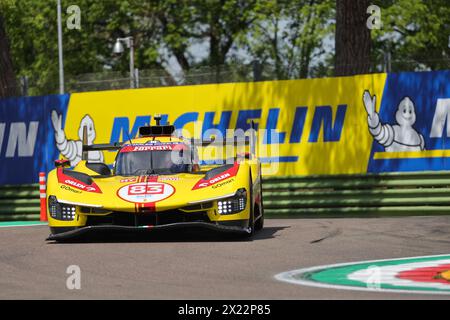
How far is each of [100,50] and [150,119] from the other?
99.0ft

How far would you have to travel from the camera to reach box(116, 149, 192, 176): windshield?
555 inches

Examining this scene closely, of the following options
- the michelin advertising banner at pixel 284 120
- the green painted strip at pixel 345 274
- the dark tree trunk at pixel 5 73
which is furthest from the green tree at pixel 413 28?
the green painted strip at pixel 345 274

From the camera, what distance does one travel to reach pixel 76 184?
13.1 metres

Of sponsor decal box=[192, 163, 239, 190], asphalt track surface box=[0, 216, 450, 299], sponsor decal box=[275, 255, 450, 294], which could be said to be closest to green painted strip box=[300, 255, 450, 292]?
sponsor decal box=[275, 255, 450, 294]

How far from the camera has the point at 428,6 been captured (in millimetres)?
46219

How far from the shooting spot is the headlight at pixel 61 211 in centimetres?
1281

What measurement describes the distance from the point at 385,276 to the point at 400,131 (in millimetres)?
8511

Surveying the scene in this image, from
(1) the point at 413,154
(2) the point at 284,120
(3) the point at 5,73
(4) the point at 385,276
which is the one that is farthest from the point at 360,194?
(3) the point at 5,73

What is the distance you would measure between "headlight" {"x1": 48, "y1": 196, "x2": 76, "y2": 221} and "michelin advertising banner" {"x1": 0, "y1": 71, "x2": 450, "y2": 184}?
19.9ft

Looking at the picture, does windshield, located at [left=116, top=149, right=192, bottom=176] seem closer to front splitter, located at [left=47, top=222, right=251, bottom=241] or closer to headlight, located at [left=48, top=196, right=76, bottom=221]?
headlight, located at [left=48, top=196, right=76, bottom=221]

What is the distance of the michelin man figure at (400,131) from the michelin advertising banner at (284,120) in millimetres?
17

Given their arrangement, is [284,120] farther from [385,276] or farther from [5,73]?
[385,276]

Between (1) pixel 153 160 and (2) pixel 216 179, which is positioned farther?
(1) pixel 153 160
